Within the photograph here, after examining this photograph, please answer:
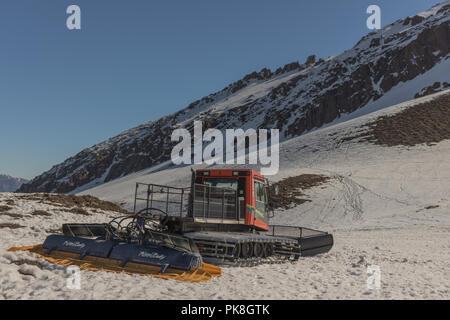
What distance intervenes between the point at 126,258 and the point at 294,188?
31484 millimetres

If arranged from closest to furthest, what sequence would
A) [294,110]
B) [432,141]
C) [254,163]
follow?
[432,141] < [254,163] < [294,110]

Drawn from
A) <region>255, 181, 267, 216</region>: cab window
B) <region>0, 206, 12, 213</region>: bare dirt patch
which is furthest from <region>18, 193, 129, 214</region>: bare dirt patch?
<region>255, 181, 267, 216</region>: cab window

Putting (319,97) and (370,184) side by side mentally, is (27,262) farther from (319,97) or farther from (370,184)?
(319,97)

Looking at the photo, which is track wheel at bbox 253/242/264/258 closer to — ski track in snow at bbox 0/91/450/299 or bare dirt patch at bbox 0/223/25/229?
ski track in snow at bbox 0/91/450/299

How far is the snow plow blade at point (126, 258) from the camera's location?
8.32 meters

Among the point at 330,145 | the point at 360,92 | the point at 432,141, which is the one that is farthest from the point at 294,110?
the point at 432,141

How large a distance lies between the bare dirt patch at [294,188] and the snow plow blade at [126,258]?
2544cm

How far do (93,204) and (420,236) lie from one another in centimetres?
2321

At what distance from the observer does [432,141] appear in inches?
2023

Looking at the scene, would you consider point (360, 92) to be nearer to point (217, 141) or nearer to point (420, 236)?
point (217, 141)

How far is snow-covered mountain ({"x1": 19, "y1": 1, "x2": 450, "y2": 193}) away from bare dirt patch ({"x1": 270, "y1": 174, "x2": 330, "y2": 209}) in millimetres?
57845

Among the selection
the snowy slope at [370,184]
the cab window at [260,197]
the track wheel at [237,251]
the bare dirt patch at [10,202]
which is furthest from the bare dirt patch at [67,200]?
the track wheel at [237,251]

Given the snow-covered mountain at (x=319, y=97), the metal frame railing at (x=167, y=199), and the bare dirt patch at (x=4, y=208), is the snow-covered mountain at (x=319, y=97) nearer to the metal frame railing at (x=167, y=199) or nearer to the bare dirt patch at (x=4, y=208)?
the metal frame railing at (x=167, y=199)

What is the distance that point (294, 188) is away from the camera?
38969 millimetres
